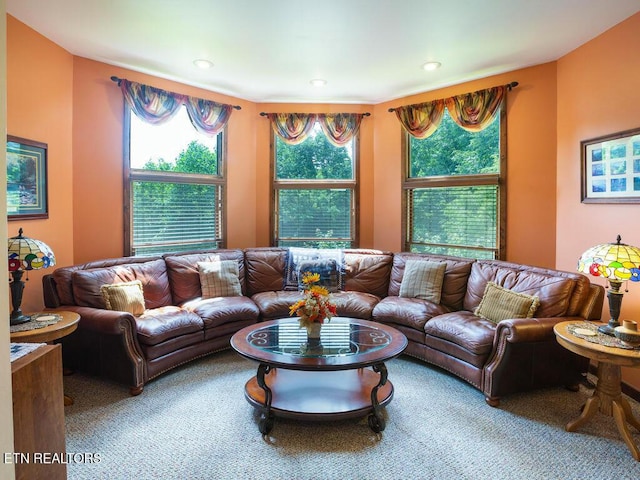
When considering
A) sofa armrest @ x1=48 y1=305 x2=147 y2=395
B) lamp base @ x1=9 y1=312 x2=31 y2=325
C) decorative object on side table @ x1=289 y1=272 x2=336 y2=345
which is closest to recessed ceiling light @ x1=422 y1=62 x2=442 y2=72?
decorative object on side table @ x1=289 y1=272 x2=336 y2=345

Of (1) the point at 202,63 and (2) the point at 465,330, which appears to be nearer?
(2) the point at 465,330

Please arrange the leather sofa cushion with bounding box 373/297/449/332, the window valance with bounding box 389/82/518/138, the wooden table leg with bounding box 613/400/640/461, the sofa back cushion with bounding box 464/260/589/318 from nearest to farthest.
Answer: the wooden table leg with bounding box 613/400/640/461 → the sofa back cushion with bounding box 464/260/589/318 → the leather sofa cushion with bounding box 373/297/449/332 → the window valance with bounding box 389/82/518/138

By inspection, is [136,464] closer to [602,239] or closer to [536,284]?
[536,284]

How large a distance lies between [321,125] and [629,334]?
12.6ft

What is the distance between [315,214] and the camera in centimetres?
496

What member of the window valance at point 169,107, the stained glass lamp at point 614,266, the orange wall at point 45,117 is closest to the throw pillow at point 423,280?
the stained glass lamp at point 614,266

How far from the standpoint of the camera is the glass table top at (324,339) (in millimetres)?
2476

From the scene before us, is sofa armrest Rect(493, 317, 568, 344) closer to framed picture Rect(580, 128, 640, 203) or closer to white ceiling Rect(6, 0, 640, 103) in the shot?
framed picture Rect(580, 128, 640, 203)

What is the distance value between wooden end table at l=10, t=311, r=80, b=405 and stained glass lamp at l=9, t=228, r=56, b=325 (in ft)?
0.70

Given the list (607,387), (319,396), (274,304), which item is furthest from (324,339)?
(607,387)

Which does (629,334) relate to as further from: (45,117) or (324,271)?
(45,117)

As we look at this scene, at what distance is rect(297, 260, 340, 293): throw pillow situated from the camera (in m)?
4.28

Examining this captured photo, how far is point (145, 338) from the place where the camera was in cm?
290

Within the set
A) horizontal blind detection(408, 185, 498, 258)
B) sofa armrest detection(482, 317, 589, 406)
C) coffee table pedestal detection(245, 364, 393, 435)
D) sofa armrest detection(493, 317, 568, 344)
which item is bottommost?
coffee table pedestal detection(245, 364, 393, 435)
